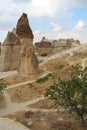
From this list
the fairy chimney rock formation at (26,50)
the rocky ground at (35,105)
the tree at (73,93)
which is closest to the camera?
the tree at (73,93)

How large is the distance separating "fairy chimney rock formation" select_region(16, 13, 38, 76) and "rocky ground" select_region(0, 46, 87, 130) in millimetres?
1095

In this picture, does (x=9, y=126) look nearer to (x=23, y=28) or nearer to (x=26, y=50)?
(x=26, y=50)

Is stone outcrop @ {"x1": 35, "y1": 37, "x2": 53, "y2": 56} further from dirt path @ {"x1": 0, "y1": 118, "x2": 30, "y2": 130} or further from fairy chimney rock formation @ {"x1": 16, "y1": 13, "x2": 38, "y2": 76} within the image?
dirt path @ {"x1": 0, "y1": 118, "x2": 30, "y2": 130}

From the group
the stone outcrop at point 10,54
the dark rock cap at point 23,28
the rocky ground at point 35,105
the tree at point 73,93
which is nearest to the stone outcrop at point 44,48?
the stone outcrop at point 10,54

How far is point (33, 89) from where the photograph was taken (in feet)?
115

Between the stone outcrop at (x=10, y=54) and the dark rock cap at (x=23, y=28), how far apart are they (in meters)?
5.90

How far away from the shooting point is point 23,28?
43.6 meters

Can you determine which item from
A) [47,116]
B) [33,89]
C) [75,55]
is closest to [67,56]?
[75,55]

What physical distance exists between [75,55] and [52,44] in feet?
31.8

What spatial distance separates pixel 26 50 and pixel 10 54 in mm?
7262

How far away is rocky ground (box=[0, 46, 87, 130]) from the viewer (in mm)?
24211

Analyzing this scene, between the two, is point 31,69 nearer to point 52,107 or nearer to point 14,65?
point 14,65

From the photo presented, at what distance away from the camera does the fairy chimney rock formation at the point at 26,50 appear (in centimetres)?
4203

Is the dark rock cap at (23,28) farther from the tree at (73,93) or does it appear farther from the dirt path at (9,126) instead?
the dirt path at (9,126)
